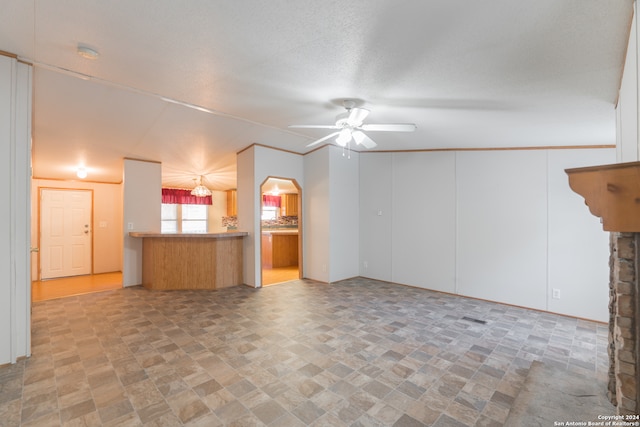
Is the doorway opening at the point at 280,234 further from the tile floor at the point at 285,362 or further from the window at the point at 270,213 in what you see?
the tile floor at the point at 285,362

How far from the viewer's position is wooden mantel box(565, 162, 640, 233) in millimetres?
1054

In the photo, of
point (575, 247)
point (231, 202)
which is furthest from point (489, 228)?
point (231, 202)

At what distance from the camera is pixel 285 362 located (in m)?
2.39

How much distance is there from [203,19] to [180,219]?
28.0 feet

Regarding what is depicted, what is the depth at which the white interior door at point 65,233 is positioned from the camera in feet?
20.2

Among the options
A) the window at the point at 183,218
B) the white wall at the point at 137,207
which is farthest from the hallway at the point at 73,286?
the window at the point at 183,218

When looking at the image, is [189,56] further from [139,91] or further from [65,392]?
[65,392]

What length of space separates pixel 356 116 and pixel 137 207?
4.67 metres

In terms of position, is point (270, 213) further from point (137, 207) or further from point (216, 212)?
point (137, 207)

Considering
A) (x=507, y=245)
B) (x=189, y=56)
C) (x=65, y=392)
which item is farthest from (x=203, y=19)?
(x=507, y=245)

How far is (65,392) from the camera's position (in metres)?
1.96

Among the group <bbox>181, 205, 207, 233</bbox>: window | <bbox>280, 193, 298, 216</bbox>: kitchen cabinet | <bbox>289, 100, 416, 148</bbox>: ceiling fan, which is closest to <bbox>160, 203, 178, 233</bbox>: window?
<bbox>181, 205, 207, 233</bbox>: window

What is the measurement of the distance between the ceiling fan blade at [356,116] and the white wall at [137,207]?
443 cm

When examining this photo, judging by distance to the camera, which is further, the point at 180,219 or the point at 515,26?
the point at 180,219
